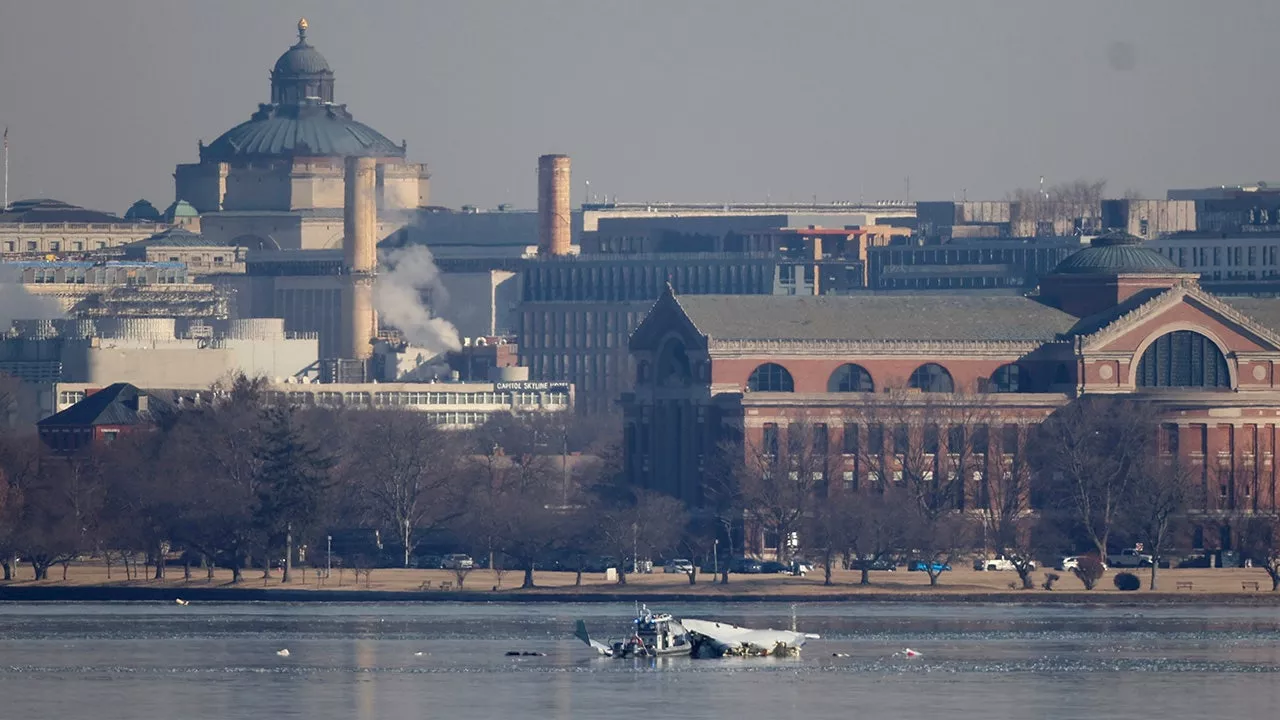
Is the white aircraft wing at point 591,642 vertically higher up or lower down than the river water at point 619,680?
higher up

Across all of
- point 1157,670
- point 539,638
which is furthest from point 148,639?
point 1157,670

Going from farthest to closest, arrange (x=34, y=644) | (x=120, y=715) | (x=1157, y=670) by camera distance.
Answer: (x=34, y=644), (x=1157, y=670), (x=120, y=715)

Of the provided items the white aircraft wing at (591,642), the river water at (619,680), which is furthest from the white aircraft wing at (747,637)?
the white aircraft wing at (591,642)

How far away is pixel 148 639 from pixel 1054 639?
3778 cm

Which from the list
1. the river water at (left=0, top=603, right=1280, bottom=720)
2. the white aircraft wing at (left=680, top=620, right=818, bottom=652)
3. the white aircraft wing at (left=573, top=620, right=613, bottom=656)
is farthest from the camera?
the white aircraft wing at (left=680, top=620, right=818, bottom=652)

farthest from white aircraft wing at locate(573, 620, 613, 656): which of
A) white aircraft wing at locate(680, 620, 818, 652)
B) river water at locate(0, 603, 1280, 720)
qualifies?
white aircraft wing at locate(680, 620, 818, 652)

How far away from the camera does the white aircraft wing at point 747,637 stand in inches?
7515

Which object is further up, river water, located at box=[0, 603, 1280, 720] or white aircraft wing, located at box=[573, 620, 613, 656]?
white aircraft wing, located at box=[573, 620, 613, 656]

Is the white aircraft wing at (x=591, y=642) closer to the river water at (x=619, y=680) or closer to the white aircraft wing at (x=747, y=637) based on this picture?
the river water at (x=619, y=680)

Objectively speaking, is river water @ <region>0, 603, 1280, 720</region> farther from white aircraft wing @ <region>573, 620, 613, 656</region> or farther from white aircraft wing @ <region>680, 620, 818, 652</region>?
white aircraft wing @ <region>680, 620, 818, 652</region>

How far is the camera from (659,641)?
192 meters

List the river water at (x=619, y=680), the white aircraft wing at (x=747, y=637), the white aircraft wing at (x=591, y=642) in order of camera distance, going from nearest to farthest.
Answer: the river water at (x=619, y=680) < the white aircraft wing at (x=591, y=642) < the white aircraft wing at (x=747, y=637)

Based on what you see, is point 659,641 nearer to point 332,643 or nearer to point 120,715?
point 332,643

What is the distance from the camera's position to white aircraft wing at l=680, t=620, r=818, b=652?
626 feet
